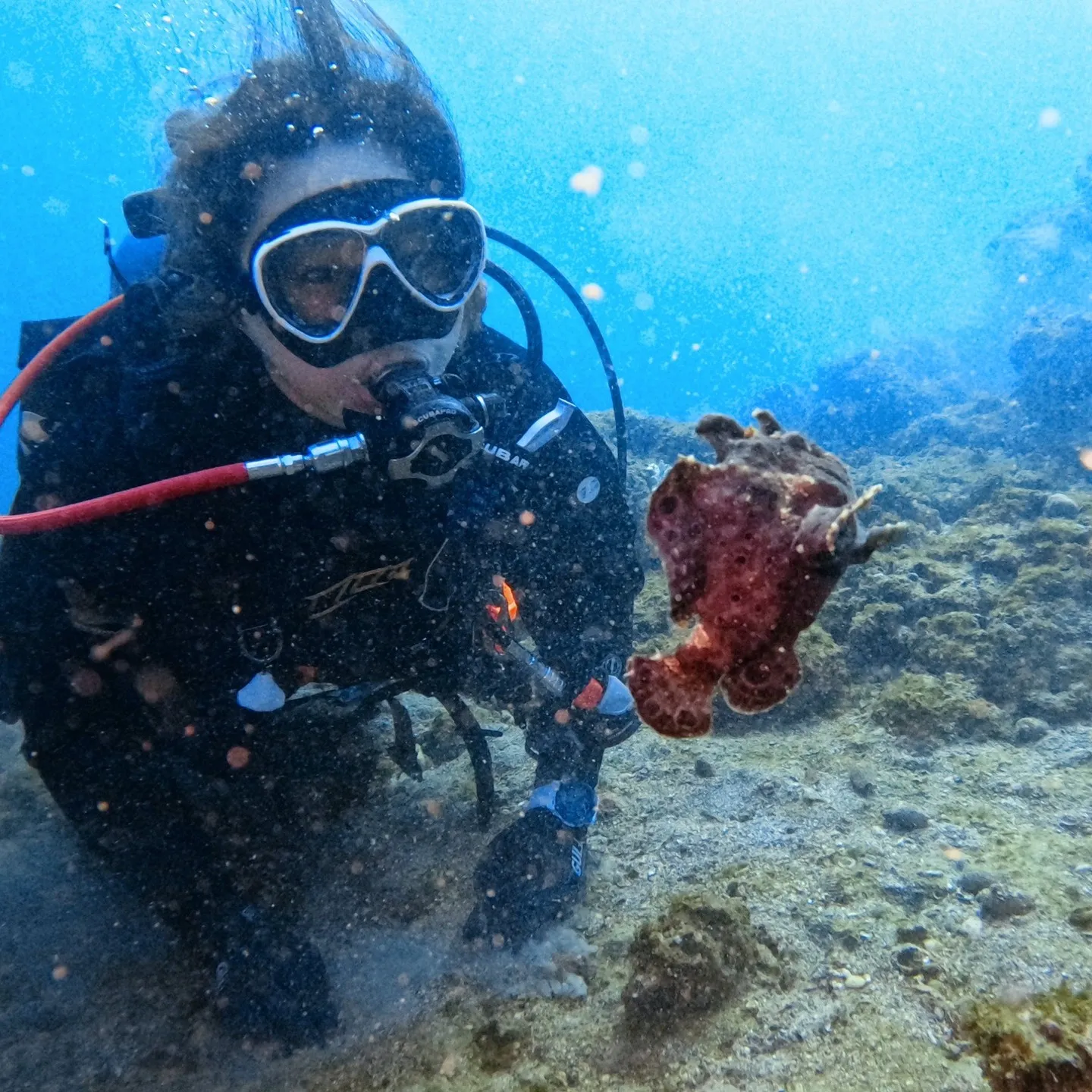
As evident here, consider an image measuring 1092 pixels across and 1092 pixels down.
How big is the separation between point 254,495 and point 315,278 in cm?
108

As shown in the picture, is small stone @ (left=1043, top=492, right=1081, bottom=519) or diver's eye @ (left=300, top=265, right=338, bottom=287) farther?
small stone @ (left=1043, top=492, right=1081, bottom=519)

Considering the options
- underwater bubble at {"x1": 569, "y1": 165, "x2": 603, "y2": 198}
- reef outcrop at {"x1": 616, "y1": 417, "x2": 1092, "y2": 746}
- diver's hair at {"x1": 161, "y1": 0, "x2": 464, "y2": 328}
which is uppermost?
underwater bubble at {"x1": 569, "y1": 165, "x2": 603, "y2": 198}

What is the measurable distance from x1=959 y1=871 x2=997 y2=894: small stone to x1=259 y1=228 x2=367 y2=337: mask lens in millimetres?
3806

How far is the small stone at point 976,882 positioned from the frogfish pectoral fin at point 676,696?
7.93 ft

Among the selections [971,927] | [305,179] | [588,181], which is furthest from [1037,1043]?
[588,181]

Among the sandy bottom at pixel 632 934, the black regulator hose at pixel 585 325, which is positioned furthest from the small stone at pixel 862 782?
the black regulator hose at pixel 585 325

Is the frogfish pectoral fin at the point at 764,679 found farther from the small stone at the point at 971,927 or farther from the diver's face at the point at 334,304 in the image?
the diver's face at the point at 334,304

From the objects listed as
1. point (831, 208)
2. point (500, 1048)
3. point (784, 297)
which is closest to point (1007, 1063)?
point (500, 1048)

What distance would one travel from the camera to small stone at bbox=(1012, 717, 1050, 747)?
4.03 m

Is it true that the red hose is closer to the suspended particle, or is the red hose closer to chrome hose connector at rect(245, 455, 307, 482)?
chrome hose connector at rect(245, 455, 307, 482)

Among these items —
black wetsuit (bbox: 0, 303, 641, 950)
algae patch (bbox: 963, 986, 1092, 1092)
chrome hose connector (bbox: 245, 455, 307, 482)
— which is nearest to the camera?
algae patch (bbox: 963, 986, 1092, 1092)

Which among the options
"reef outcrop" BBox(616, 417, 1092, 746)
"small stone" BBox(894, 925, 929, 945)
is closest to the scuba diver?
"small stone" BBox(894, 925, 929, 945)

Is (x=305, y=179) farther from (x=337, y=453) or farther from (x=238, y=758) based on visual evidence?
(x=238, y=758)

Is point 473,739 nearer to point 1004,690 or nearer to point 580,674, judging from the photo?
point 580,674
